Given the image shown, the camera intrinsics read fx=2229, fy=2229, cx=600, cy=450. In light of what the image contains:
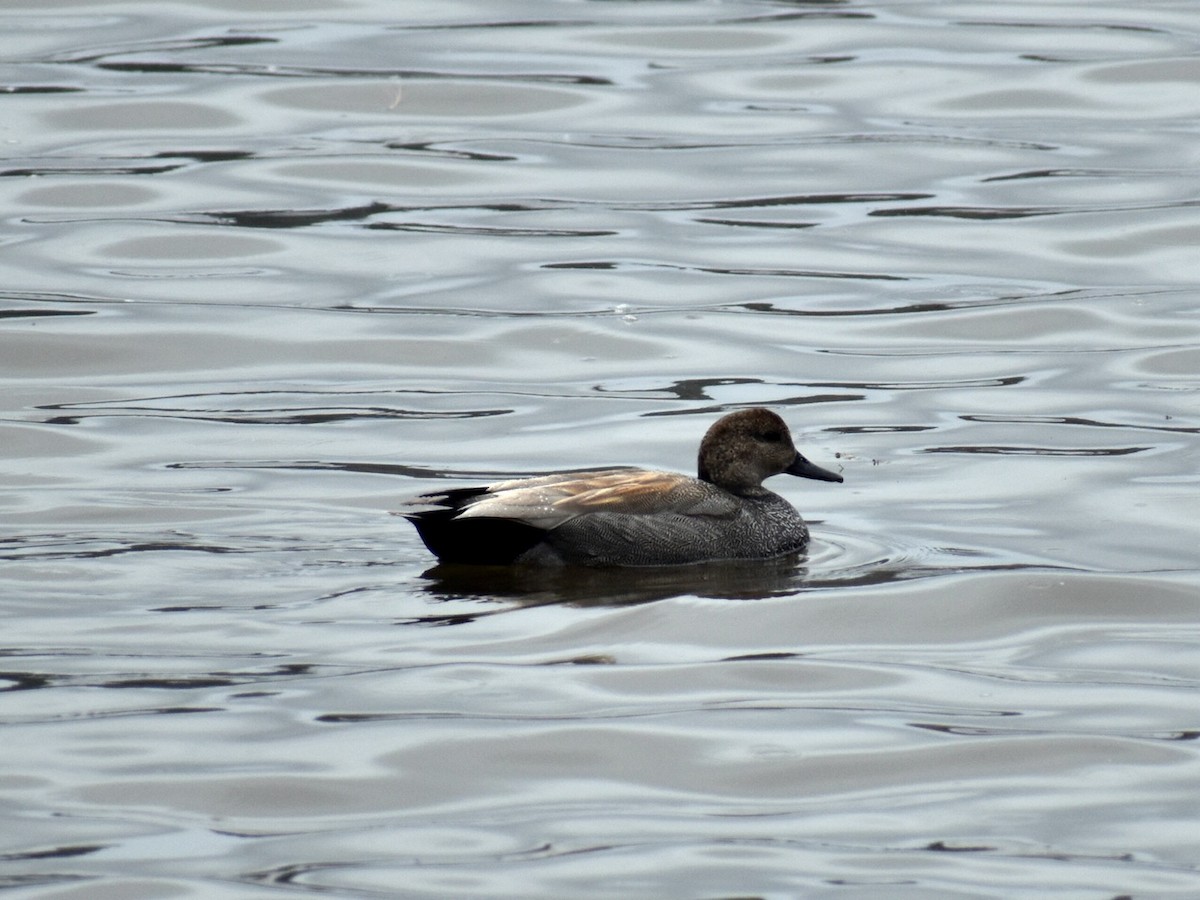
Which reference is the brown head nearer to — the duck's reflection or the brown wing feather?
the brown wing feather

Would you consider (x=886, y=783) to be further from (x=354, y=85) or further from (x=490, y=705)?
(x=354, y=85)

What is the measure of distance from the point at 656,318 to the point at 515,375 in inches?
57.3

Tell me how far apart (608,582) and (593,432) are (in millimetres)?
2692

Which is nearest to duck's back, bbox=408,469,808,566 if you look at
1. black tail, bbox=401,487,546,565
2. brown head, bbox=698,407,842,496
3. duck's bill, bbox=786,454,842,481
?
black tail, bbox=401,487,546,565

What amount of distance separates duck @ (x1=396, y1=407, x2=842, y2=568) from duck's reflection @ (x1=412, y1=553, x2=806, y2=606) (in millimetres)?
70

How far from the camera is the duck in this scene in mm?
9469

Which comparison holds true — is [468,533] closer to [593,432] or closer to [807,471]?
[807,471]

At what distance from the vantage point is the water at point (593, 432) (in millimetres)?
6711

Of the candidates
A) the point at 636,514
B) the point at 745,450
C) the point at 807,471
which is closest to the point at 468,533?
the point at 636,514

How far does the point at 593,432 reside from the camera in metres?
12.1

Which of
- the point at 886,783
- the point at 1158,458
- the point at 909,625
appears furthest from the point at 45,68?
the point at 886,783

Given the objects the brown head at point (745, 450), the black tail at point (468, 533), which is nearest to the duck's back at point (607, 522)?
the black tail at point (468, 533)

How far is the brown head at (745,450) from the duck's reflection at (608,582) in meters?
0.60

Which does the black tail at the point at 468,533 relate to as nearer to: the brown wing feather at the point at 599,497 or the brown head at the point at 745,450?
the brown wing feather at the point at 599,497
